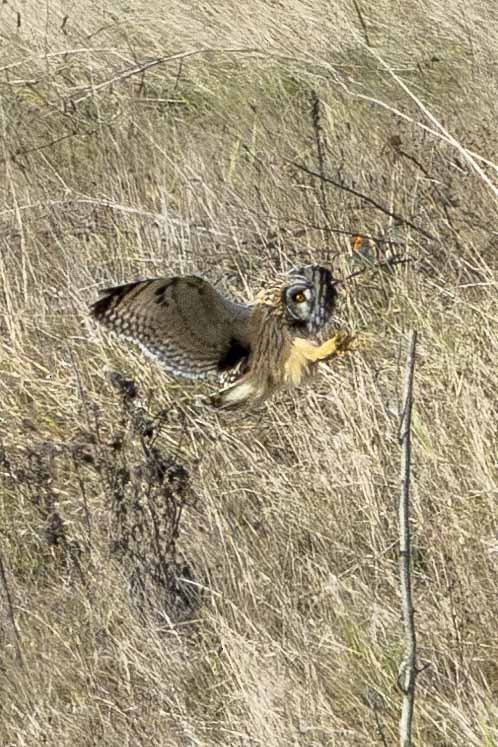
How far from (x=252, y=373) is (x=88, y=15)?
389cm

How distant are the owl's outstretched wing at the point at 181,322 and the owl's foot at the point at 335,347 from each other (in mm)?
174

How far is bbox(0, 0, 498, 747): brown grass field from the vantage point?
2887 millimetres

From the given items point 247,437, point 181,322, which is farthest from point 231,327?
point 247,437

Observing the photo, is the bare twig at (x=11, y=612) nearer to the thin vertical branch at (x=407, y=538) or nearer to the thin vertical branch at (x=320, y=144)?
the thin vertical branch at (x=407, y=538)

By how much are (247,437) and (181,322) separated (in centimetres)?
56

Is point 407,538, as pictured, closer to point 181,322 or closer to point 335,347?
point 335,347

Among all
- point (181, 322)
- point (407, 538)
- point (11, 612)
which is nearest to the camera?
point (407, 538)

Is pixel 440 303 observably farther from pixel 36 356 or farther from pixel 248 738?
pixel 248 738

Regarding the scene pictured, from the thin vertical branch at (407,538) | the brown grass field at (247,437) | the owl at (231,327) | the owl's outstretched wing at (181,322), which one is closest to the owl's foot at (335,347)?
the owl at (231,327)

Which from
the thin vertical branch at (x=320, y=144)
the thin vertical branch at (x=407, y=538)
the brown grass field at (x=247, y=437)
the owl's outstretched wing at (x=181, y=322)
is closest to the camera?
the thin vertical branch at (x=407, y=538)

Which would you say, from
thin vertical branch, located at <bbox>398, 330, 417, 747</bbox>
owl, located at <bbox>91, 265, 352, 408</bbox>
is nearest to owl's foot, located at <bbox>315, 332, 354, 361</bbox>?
owl, located at <bbox>91, 265, 352, 408</bbox>

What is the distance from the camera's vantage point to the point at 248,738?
2758 mm

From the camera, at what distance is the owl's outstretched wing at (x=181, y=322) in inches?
121

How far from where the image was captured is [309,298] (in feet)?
10.2
